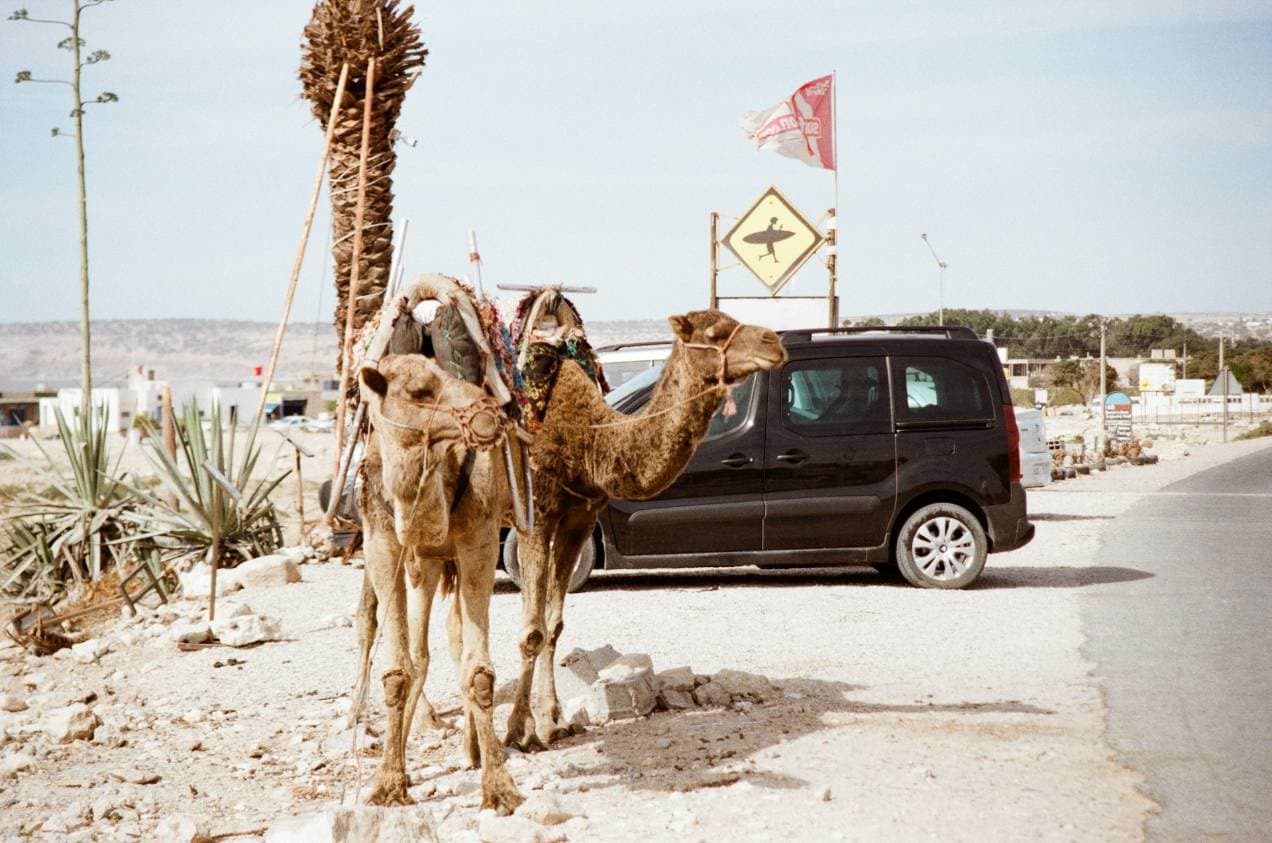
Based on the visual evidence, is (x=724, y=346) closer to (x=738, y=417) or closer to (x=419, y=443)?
(x=419, y=443)

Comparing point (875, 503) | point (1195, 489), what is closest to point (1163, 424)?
point (1195, 489)

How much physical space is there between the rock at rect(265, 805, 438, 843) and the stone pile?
2368 millimetres

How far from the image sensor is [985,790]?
6.54m

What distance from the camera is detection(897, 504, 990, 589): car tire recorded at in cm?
1373

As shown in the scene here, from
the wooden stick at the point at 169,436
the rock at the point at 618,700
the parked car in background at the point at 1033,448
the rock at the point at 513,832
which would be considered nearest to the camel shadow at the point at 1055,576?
the rock at the point at 618,700

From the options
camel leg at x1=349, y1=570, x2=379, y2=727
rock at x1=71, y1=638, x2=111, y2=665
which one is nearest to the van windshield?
rock at x1=71, y1=638, x2=111, y2=665

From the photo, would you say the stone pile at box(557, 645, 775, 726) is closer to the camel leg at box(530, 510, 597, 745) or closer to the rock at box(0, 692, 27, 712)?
the camel leg at box(530, 510, 597, 745)

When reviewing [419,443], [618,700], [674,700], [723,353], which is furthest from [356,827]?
[674,700]

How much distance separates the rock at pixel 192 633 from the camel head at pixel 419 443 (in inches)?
239

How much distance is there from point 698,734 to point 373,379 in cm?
300

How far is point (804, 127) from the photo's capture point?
26.8m

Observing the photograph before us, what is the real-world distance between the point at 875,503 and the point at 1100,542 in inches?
213

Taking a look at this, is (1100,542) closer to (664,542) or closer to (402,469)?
(664,542)

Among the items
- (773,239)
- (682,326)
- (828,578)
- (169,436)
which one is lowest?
(828,578)
